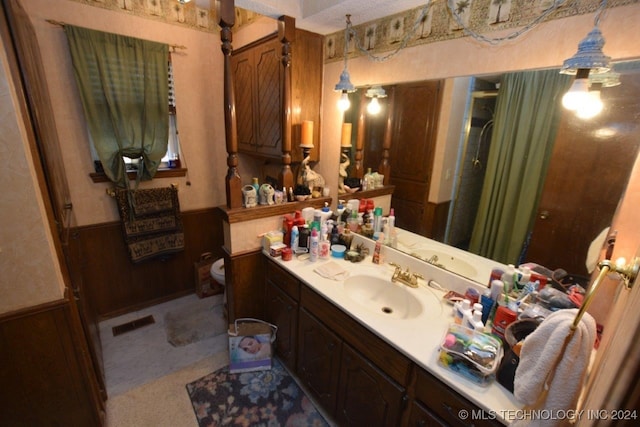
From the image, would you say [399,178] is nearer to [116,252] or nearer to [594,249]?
[594,249]

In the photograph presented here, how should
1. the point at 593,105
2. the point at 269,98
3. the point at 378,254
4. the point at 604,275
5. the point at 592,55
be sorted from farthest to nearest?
the point at 269,98, the point at 378,254, the point at 593,105, the point at 592,55, the point at 604,275

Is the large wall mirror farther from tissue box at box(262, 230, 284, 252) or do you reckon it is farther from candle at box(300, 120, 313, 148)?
tissue box at box(262, 230, 284, 252)

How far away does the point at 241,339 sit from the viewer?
182 cm

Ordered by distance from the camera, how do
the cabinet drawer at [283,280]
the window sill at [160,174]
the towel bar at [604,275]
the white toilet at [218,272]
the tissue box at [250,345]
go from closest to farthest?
1. the towel bar at [604,275]
2. the cabinet drawer at [283,280]
3. the tissue box at [250,345]
4. the window sill at [160,174]
5. the white toilet at [218,272]

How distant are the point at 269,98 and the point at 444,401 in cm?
199

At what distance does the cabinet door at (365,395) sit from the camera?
1.13 m

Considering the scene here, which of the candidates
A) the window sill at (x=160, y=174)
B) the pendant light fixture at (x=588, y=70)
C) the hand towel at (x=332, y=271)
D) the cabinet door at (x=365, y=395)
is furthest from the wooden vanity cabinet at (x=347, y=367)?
the window sill at (x=160, y=174)

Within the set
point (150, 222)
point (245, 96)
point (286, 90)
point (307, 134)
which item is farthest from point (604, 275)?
point (150, 222)

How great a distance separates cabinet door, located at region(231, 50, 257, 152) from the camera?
218 centimetres

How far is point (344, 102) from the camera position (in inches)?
70.6

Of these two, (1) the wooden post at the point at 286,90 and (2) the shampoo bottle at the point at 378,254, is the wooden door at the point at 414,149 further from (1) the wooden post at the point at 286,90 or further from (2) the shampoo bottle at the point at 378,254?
(1) the wooden post at the point at 286,90

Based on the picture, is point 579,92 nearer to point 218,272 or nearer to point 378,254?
point 378,254

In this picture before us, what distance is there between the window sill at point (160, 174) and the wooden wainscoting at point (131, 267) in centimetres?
37

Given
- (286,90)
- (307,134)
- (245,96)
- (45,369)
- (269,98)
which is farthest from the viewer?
(245,96)
